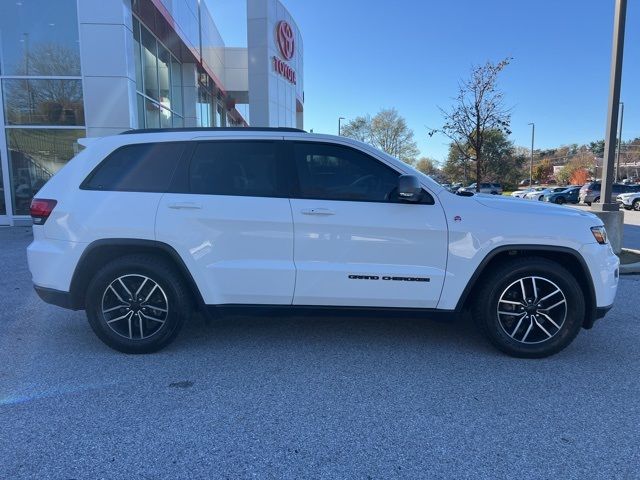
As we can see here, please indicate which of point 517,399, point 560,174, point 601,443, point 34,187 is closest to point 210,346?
point 517,399

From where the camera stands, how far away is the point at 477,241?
3678 millimetres

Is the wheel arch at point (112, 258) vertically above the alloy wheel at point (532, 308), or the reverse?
the wheel arch at point (112, 258)

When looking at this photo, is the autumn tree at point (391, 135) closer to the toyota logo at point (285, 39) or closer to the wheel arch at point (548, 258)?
the toyota logo at point (285, 39)

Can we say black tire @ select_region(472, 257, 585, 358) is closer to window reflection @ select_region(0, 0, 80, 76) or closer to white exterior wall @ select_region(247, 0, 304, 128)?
window reflection @ select_region(0, 0, 80, 76)

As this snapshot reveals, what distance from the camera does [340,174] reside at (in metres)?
3.83

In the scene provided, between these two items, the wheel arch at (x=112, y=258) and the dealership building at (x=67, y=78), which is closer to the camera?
the wheel arch at (x=112, y=258)

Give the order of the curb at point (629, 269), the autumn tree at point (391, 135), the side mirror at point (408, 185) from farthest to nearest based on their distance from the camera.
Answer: the autumn tree at point (391, 135) → the curb at point (629, 269) → the side mirror at point (408, 185)

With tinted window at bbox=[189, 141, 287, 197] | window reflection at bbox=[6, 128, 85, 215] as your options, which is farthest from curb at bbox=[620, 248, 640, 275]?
window reflection at bbox=[6, 128, 85, 215]

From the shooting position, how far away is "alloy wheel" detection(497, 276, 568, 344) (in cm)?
378

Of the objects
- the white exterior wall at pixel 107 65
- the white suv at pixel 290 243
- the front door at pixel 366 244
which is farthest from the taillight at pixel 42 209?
the white exterior wall at pixel 107 65

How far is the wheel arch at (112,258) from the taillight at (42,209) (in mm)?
477

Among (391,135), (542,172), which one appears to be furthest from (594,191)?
(542,172)

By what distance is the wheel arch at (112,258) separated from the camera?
12.3ft

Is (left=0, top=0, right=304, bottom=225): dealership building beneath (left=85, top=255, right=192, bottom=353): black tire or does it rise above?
above
